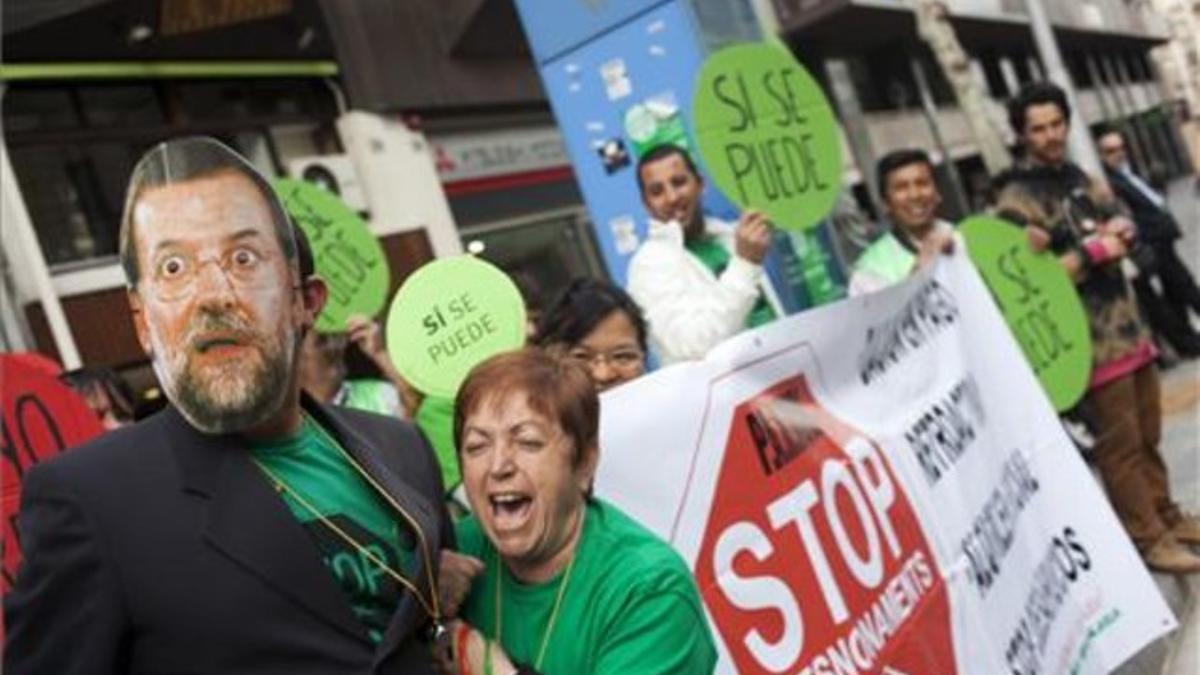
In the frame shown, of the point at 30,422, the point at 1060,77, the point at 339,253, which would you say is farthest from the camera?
the point at 1060,77

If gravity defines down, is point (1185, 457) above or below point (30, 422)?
below

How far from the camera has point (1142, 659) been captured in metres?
3.57

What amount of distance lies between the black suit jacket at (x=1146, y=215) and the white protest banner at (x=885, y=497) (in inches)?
171

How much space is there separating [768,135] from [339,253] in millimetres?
A: 1344

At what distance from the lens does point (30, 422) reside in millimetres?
2877

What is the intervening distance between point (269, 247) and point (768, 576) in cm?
121

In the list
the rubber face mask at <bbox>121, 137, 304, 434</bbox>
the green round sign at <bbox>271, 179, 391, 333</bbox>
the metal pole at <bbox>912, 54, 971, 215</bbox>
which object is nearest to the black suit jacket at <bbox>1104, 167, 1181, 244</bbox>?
the green round sign at <bbox>271, 179, 391, 333</bbox>

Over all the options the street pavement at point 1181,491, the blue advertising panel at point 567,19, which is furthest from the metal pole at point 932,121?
the blue advertising panel at point 567,19

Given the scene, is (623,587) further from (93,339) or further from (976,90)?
(976,90)

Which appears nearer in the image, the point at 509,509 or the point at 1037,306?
the point at 509,509

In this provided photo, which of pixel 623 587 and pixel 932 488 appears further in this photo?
pixel 932 488

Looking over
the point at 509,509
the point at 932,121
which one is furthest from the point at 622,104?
the point at 932,121

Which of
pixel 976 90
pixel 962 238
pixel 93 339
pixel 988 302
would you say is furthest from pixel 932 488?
pixel 976 90

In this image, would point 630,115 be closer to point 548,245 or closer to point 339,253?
point 339,253
